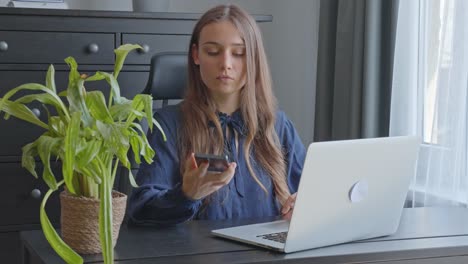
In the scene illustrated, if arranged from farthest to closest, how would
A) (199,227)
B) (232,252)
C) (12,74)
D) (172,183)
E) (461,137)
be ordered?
A: (12,74), (461,137), (172,183), (199,227), (232,252)

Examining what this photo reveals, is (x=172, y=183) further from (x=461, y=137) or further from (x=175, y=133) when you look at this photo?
(x=461, y=137)

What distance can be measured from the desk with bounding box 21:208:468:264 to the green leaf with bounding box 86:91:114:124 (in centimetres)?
27

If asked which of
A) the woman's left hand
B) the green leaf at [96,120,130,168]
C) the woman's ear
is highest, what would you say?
the woman's ear

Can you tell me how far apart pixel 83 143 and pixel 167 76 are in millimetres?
1240

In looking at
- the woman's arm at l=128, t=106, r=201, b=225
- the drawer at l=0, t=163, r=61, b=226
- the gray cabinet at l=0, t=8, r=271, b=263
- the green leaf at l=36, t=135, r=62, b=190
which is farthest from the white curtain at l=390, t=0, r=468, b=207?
the green leaf at l=36, t=135, r=62, b=190

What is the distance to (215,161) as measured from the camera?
181 cm

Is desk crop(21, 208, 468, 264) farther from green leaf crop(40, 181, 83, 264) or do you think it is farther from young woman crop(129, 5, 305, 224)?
young woman crop(129, 5, 305, 224)

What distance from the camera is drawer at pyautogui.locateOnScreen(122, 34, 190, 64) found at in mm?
3170

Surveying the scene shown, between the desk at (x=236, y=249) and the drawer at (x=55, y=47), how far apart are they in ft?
4.08

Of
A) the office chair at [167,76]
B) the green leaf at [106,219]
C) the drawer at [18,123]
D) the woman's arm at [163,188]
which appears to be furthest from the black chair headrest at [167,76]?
the green leaf at [106,219]

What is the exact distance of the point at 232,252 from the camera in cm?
174

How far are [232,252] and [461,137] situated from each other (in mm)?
1247

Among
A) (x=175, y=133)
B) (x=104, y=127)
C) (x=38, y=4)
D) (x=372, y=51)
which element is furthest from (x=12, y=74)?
(x=104, y=127)

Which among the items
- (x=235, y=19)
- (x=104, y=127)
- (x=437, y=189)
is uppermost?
(x=235, y=19)
